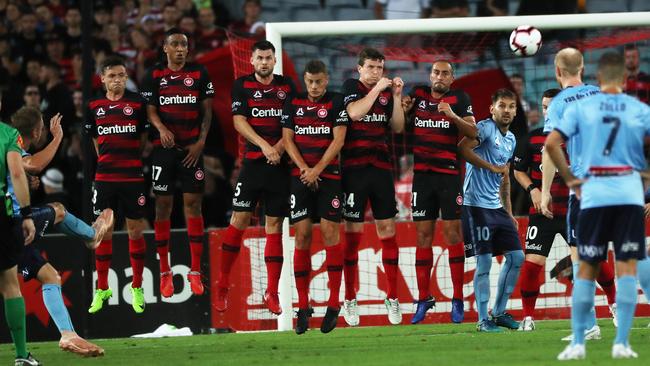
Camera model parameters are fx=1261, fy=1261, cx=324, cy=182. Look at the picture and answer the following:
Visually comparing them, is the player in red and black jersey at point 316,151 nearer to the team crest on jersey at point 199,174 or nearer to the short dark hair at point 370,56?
the short dark hair at point 370,56

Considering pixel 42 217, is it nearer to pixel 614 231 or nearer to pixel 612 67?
pixel 614 231

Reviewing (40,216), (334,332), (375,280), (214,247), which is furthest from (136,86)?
(40,216)

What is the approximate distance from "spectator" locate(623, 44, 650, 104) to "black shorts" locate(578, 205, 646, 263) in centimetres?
765

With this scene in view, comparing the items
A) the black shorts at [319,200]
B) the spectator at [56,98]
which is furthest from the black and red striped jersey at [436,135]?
the spectator at [56,98]

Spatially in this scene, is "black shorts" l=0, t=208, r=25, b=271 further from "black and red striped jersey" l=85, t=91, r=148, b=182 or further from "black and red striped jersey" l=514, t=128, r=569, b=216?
"black and red striped jersey" l=514, t=128, r=569, b=216

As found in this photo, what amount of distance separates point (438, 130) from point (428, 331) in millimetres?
2159

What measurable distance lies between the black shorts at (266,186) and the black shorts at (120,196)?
1213 millimetres

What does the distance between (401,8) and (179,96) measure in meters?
7.32

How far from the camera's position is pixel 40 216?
11.2 m

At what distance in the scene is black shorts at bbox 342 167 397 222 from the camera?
42.7 feet

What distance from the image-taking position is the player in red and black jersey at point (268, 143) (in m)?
13.2

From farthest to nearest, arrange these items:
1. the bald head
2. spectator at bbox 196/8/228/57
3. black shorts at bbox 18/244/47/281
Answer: spectator at bbox 196/8/228/57
black shorts at bbox 18/244/47/281
the bald head

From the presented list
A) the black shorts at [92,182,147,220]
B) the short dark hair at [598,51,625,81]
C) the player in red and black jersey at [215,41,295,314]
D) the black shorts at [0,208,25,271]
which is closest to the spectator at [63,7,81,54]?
the black shorts at [92,182,147,220]

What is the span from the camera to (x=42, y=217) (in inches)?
442
